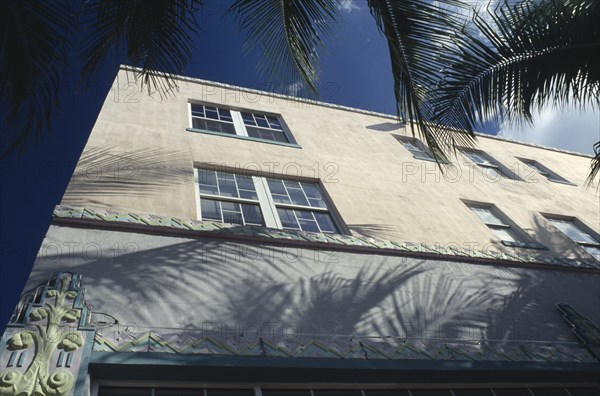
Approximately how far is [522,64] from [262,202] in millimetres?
4471

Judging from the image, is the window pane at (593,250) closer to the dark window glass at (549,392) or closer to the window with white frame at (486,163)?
the window with white frame at (486,163)

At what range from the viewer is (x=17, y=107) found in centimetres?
418

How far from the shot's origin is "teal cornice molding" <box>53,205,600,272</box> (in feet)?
18.9

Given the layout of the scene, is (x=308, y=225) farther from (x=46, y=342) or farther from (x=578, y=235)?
(x=578, y=235)

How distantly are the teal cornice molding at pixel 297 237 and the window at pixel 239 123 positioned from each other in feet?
13.3

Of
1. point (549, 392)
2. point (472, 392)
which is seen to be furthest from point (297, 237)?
point (549, 392)

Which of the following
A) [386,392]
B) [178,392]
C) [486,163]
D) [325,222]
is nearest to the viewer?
[178,392]

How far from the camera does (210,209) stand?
Result: 7277 millimetres

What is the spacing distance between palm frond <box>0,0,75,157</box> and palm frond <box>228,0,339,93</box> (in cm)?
177

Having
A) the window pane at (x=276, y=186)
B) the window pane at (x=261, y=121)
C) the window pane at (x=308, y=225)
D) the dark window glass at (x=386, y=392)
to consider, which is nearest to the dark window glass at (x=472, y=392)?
the dark window glass at (x=386, y=392)

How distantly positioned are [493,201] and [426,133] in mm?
6826

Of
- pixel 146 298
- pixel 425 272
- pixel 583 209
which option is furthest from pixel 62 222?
pixel 583 209

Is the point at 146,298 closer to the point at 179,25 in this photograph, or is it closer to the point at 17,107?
the point at 17,107

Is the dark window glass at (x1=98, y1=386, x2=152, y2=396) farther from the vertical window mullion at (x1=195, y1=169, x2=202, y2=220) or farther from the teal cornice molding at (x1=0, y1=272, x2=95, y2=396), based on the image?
the vertical window mullion at (x1=195, y1=169, x2=202, y2=220)
